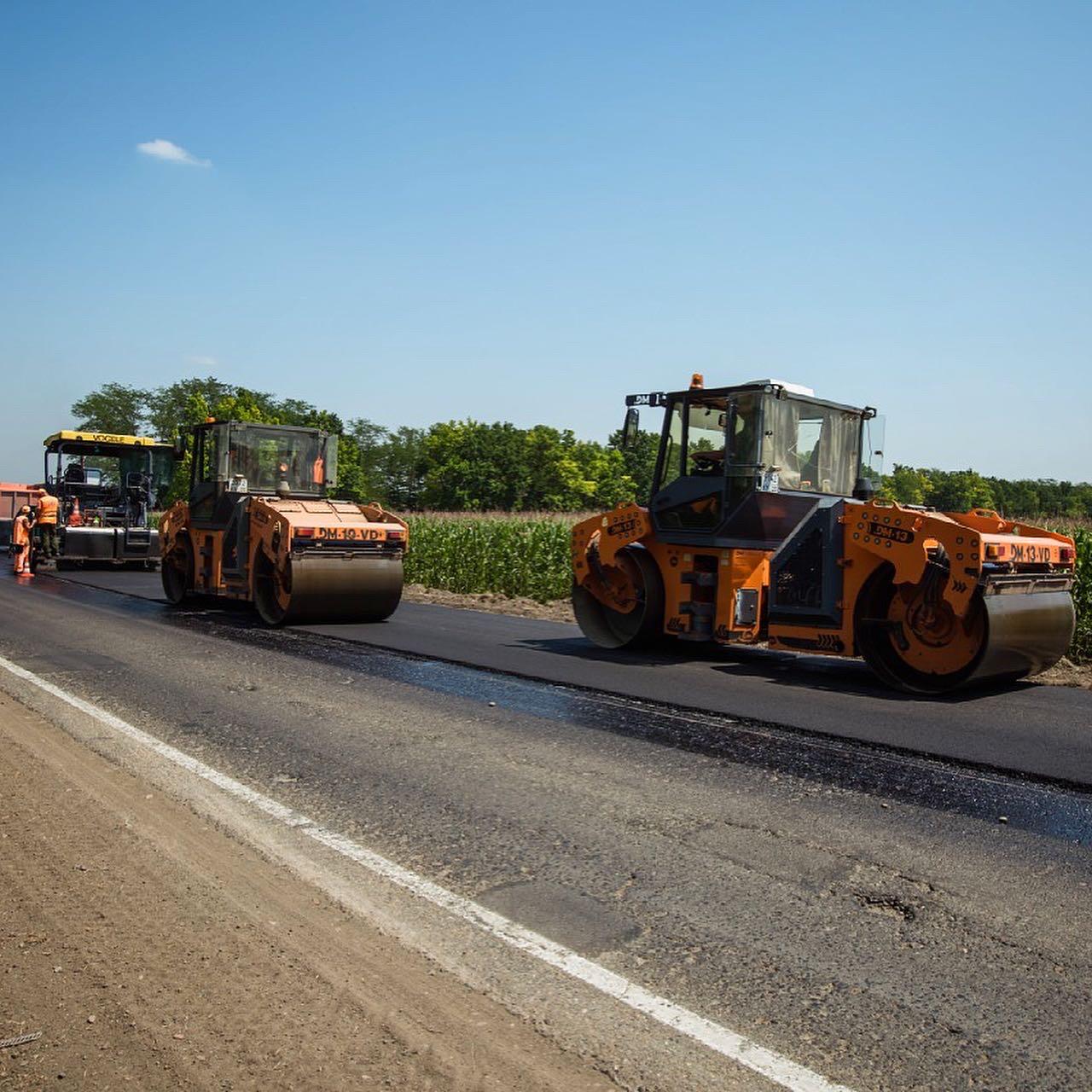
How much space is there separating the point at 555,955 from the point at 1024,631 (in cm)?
634

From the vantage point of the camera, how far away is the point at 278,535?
41.9 feet

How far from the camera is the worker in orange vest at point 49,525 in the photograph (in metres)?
23.1

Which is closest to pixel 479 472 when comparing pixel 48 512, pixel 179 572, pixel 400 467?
pixel 400 467

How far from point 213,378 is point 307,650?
95473 millimetres

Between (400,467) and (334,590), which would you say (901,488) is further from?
(400,467)

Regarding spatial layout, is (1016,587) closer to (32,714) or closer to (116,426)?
(32,714)

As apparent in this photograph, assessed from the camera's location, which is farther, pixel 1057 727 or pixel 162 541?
pixel 162 541

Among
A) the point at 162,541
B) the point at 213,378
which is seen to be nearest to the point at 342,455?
the point at 213,378

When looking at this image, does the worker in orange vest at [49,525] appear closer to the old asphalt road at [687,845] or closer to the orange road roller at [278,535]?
the orange road roller at [278,535]

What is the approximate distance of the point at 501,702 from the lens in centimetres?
775

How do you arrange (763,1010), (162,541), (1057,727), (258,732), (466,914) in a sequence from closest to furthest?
(763,1010)
(466,914)
(258,732)
(1057,727)
(162,541)

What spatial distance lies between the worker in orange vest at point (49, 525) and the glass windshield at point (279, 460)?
1066cm

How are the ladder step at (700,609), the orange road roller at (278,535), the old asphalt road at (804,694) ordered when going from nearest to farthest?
the old asphalt road at (804,694)
the ladder step at (700,609)
the orange road roller at (278,535)

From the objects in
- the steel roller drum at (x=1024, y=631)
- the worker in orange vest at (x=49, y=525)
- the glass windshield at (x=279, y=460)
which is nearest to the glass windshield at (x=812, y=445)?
the steel roller drum at (x=1024, y=631)
